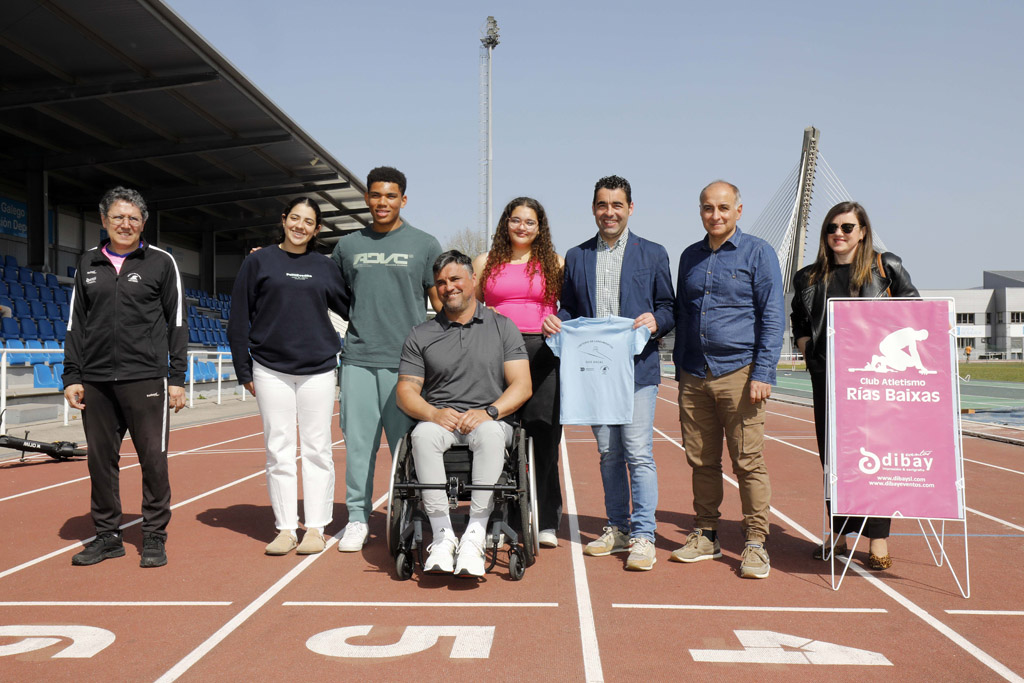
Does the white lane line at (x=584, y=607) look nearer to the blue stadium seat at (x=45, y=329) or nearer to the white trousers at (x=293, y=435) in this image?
the white trousers at (x=293, y=435)

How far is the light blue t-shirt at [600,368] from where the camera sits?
4379 millimetres

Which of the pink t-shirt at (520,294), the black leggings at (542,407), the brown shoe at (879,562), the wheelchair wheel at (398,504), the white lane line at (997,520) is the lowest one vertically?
the white lane line at (997,520)

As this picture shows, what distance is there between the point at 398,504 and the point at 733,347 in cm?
196

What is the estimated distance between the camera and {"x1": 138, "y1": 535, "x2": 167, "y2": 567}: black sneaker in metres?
4.32

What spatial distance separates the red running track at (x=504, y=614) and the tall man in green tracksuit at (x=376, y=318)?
517 mm

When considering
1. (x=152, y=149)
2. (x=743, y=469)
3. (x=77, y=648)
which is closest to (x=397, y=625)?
(x=77, y=648)

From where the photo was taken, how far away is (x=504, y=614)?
3.51 m

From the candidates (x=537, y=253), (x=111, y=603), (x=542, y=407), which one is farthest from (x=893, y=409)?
(x=111, y=603)

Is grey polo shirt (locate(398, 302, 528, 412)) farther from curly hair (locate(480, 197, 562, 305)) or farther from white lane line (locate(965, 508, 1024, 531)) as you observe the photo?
white lane line (locate(965, 508, 1024, 531))

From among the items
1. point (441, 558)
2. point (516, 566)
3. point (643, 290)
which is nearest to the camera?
point (441, 558)

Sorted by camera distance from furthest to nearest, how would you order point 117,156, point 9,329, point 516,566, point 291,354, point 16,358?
point 117,156 < point 9,329 < point 16,358 < point 291,354 < point 516,566

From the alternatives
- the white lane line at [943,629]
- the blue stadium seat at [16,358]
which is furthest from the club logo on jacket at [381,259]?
the blue stadium seat at [16,358]

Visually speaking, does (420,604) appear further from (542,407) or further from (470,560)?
(542,407)

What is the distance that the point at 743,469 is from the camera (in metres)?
4.36
